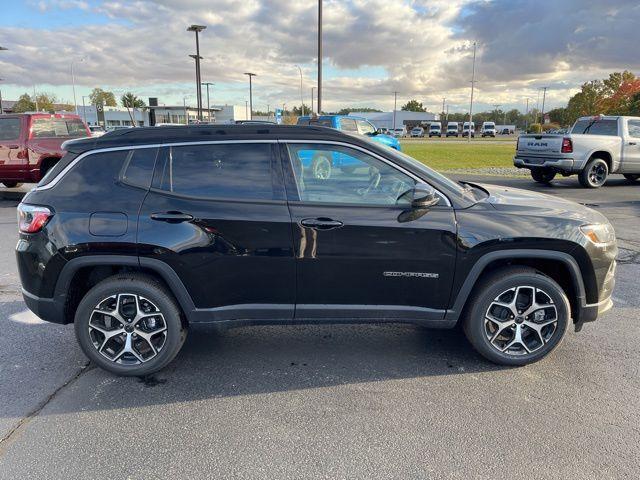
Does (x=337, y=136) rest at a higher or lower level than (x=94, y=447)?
higher

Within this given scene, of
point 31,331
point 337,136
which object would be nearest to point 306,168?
point 337,136

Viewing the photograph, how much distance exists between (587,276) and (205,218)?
9.13 feet

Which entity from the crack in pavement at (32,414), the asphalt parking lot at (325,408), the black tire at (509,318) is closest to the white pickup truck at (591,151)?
the asphalt parking lot at (325,408)

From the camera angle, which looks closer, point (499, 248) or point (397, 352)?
point (499, 248)

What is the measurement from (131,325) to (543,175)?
45.1 feet

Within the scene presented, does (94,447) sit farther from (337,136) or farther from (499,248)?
(499,248)

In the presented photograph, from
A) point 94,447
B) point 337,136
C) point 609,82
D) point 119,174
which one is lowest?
point 94,447

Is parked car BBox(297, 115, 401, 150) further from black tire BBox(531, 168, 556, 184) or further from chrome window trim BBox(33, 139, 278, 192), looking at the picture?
chrome window trim BBox(33, 139, 278, 192)

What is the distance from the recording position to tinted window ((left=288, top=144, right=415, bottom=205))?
3.38m

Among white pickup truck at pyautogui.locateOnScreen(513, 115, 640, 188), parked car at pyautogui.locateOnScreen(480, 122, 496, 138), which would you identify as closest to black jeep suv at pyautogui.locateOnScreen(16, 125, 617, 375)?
white pickup truck at pyautogui.locateOnScreen(513, 115, 640, 188)

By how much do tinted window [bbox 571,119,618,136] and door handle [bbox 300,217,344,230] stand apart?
13048mm

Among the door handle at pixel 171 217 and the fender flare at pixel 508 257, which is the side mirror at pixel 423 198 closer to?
the fender flare at pixel 508 257

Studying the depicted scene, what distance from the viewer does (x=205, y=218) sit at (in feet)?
10.8

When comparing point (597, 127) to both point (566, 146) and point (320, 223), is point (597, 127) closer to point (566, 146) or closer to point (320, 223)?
point (566, 146)
